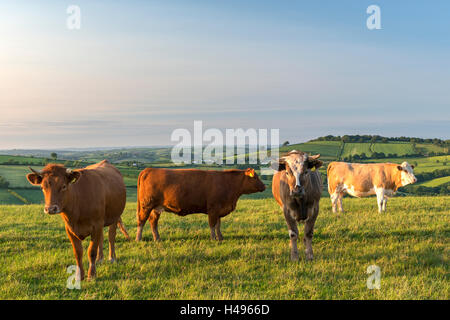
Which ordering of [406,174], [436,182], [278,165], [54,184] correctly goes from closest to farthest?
1. [54,184]
2. [278,165]
3. [406,174]
4. [436,182]

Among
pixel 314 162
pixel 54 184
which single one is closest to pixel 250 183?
pixel 314 162

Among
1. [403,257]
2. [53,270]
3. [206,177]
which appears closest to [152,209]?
[206,177]

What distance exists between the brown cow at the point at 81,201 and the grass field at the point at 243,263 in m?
0.71

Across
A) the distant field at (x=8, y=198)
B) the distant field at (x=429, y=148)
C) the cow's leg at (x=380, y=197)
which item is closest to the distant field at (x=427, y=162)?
the distant field at (x=429, y=148)

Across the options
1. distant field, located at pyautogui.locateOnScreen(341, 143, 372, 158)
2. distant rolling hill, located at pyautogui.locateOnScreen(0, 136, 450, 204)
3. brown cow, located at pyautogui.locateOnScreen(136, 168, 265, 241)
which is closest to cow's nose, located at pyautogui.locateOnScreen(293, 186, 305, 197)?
brown cow, located at pyautogui.locateOnScreen(136, 168, 265, 241)

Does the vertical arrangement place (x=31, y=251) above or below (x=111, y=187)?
below

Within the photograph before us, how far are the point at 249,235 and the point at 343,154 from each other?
60439 mm

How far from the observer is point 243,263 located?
7.81 metres

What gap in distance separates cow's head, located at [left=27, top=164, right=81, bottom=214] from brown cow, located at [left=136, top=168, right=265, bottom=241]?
400 cm

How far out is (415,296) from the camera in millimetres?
6047

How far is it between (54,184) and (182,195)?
4.53 metres

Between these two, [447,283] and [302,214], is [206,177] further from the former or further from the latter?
[447,283]

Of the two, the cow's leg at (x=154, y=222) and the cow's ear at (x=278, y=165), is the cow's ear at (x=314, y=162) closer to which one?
the cow's ear at (x=278, y=165)

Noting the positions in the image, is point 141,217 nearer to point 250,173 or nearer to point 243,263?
point 250,173
